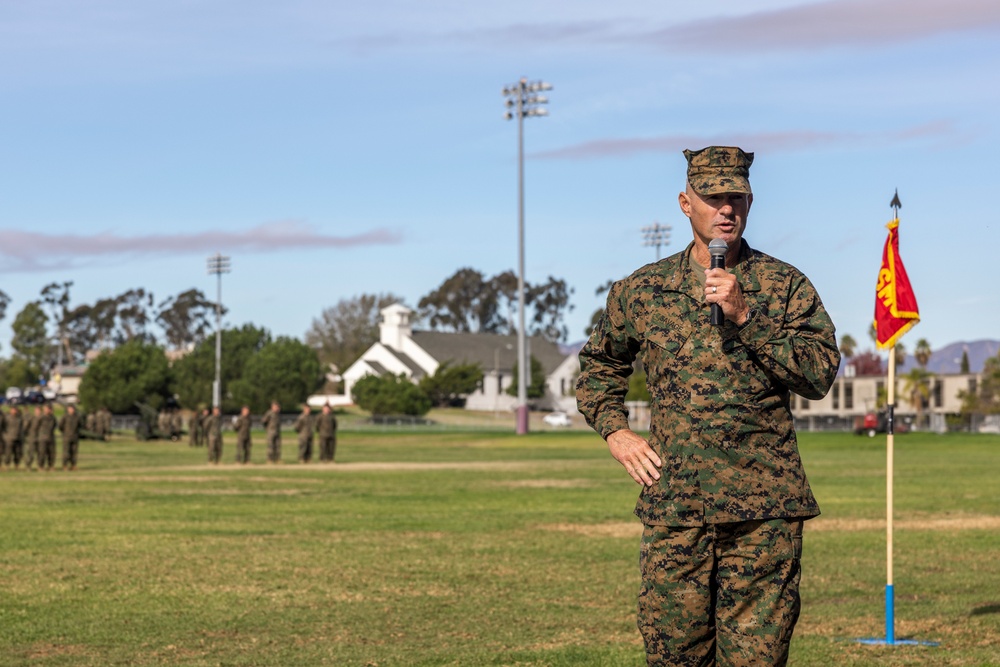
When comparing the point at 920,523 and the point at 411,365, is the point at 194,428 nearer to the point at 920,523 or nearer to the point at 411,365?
the point at 920,523

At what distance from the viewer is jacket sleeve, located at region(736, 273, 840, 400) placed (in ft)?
18.6

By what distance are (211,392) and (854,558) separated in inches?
4271

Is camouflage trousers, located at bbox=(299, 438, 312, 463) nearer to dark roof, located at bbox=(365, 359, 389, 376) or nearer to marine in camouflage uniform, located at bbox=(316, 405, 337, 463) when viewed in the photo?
marine in camouflage uniform, located at bbox=(316, 405, 337, 463)

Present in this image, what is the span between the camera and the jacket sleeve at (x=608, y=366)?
625cm

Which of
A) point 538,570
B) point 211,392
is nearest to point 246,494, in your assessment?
point 538,570

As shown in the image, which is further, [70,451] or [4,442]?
[4,442]

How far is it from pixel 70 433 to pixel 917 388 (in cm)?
9146

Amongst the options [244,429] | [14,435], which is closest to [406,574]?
[14,435]

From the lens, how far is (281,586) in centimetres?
1503

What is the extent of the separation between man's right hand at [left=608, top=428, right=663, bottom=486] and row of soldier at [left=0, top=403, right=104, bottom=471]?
124 ft

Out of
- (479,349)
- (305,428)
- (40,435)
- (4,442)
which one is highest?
(479,349)

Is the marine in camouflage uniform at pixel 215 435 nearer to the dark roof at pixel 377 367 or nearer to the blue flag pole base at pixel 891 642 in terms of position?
the blue flag pole base at pixel 891 642

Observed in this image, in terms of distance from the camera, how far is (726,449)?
19.2 feet

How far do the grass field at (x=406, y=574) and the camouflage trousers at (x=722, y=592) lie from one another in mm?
4549
